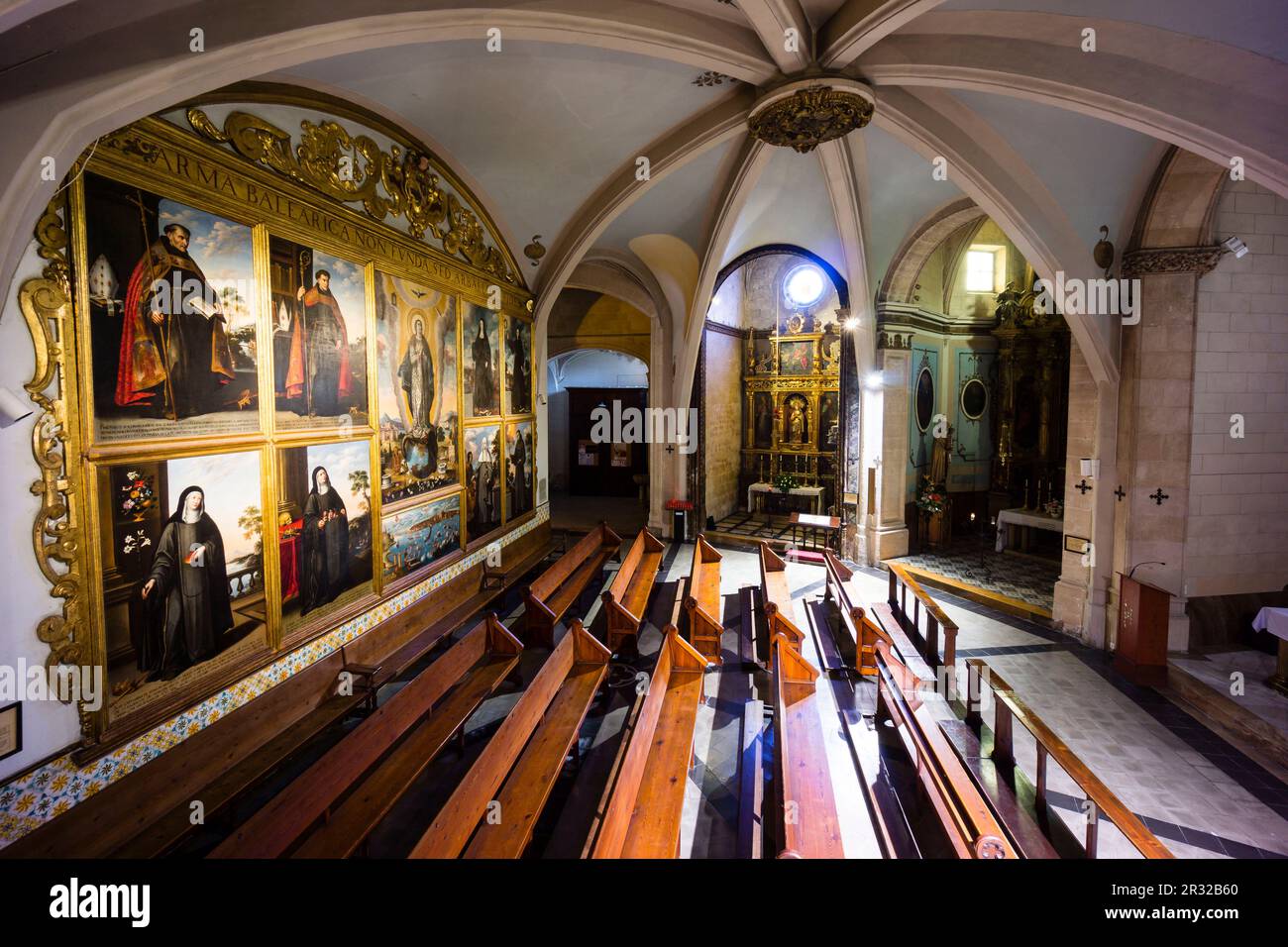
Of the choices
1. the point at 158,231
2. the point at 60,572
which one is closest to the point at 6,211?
the point at 158,231

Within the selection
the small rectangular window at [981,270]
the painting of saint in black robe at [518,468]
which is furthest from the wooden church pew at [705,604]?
the small rectangular window at [981,270]

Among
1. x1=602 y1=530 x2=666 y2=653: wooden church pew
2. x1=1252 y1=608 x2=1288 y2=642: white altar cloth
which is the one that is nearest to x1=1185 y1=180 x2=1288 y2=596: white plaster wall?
x1=1252 y1=608 x2=1288 y2=642: white altar cloth

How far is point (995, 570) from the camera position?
1016cm

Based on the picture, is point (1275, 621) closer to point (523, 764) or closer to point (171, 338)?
point (523, 764)

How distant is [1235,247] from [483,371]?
29.4 feet

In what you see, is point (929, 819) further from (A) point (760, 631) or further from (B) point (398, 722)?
(B) point (398, 722)

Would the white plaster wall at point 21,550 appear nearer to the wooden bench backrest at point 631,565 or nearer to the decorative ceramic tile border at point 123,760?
the decorative ceramic tile border at point 123,760

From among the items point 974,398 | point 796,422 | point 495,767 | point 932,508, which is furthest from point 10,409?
point 974,398

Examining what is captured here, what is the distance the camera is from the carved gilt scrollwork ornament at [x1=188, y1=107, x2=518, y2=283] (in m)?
4.11

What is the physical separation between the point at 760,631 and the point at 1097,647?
13.8 ft

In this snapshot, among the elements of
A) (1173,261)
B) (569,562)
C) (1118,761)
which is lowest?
(1118,761)

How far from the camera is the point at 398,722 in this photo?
4.06m

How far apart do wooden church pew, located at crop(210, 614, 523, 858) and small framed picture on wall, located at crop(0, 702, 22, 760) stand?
3.84ft

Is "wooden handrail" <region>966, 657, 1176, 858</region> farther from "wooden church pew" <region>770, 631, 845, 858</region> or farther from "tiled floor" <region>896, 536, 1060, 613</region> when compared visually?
"tiled floor" <region>896, 536, 1060, 613</region>
